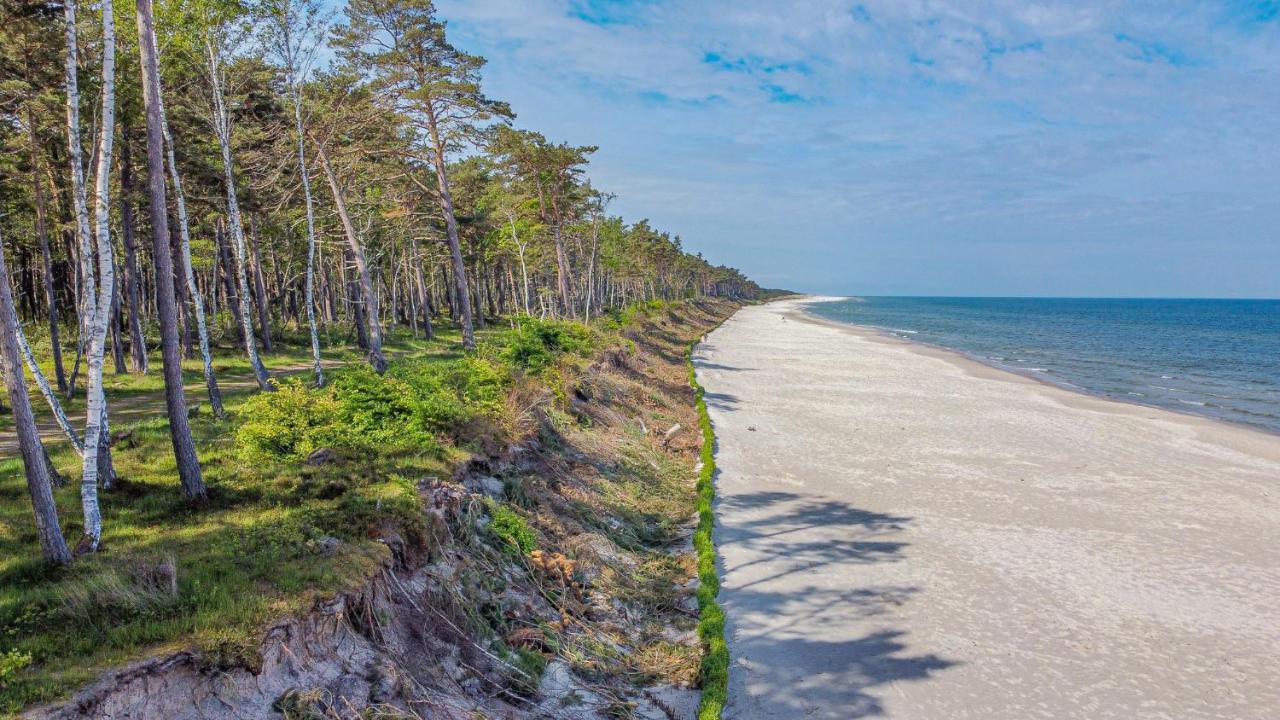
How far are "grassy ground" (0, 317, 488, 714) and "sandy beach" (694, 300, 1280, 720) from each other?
18.9 ft

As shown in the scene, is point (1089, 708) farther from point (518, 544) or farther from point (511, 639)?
point (518, 544)

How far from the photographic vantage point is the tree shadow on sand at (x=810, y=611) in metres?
8.81

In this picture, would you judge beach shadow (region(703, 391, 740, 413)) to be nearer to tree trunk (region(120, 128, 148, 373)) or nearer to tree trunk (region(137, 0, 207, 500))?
tree trunk (region(137, 0, 207, 500))

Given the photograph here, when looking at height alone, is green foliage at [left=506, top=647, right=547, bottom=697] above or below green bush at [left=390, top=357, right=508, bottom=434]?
below

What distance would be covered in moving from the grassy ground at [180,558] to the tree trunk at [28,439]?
0.89ft

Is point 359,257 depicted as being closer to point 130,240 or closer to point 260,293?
point 130,240

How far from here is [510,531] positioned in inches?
421

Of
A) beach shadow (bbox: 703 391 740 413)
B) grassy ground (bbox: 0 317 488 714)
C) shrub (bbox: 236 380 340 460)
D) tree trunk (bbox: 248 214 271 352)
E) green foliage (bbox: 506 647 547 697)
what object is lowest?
green foliage (bbox: 506 647 547 697)

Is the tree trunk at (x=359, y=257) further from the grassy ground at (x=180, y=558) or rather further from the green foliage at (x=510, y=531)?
the green foliage at (x=510, y=531)

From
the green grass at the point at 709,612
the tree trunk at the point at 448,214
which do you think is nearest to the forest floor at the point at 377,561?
the green grass at the point at 709,612

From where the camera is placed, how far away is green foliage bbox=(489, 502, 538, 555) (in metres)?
10.5

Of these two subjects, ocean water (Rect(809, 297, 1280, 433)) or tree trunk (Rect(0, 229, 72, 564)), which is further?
ocean water (Rect(809, 297, 1280, 433))

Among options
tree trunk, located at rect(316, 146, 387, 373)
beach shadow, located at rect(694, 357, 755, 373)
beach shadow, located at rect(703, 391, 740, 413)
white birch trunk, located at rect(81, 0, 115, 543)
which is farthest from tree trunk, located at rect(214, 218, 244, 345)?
beach shadow, located at rect(694, 357, 755, 373)

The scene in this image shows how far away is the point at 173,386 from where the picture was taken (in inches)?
325
